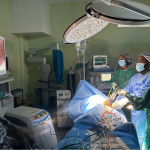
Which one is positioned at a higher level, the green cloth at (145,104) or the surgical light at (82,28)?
the surgical light at (82,28)

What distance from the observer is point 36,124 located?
5.20 feet

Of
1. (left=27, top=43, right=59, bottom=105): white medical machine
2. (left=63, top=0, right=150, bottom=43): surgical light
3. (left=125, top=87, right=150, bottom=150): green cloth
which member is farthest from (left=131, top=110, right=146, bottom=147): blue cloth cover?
(left=27, top=43, right=59, bottom=105): white medical machine

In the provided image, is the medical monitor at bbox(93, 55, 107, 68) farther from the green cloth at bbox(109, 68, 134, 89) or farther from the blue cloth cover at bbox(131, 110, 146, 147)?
the blue cloth cover at bbox(131, 110, 146, 147)

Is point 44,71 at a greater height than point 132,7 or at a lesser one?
lesser

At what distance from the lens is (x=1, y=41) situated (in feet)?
6.12

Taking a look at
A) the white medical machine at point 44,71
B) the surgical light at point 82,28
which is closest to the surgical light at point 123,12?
the surgical light at point 82,28

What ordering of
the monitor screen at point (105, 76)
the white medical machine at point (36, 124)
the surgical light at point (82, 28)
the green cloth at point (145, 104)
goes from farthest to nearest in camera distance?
1. the monitor screen at point (105, 76)
2. the white medical machine at point (36, 124)
3. the green cloth at point (145, 104)
4. the surgical light at point (82, 28)

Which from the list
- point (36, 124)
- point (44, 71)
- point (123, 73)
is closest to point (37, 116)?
point (36, 124)

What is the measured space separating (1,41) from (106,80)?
1.92m

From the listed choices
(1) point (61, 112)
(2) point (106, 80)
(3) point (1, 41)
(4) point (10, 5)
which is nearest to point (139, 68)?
(2) point (106, 80)

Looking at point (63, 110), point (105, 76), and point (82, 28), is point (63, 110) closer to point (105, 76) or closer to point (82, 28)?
point (105, 76)

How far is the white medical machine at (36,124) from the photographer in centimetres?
156

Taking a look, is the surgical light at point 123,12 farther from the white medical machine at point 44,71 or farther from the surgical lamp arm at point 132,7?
the white medical machine at point 44,71

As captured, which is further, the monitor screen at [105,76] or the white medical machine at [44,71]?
the white medical machine at [44,71]
